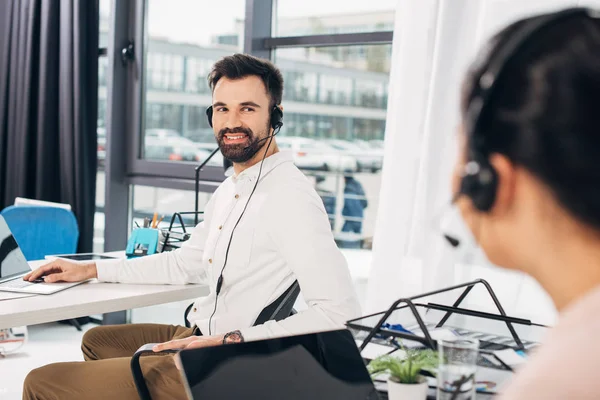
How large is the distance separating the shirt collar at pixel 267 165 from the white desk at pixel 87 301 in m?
0.40

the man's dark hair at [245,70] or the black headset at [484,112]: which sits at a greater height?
the man's dark hair at [245,70]

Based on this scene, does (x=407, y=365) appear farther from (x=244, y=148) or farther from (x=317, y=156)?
(x=317, y=156)

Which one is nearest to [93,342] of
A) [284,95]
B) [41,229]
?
[41,229]

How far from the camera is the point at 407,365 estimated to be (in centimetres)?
98

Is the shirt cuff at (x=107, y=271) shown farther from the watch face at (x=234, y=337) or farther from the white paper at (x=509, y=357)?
the white paper at (x=509, y=357)

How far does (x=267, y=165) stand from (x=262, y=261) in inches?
12.6

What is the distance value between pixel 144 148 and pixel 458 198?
3548mm

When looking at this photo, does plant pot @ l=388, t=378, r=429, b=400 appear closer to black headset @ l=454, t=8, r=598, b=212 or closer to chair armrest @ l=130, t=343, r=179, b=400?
black headset @ l=454, t=8, r=598, b=212

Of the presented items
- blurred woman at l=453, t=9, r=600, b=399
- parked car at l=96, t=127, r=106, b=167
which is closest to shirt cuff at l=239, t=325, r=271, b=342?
blurred woman at l=453, t=9, r=600, b=399

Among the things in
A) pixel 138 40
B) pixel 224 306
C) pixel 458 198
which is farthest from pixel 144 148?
pixel 458 198

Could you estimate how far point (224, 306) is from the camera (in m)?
1.95

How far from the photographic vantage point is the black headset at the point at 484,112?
55 centimetres

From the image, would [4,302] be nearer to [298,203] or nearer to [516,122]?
[298,203]

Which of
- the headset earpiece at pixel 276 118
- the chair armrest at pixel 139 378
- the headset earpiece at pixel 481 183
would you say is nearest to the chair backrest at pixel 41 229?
the headset earpiece at pixel 276 118
